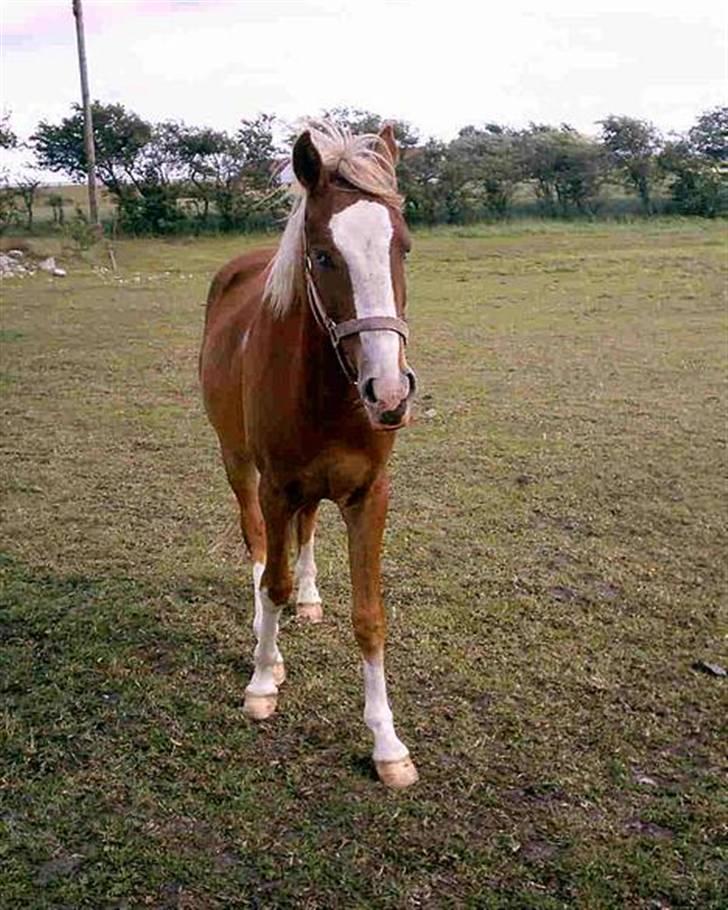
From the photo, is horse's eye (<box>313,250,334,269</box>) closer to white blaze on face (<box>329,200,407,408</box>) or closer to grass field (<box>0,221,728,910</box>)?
A: white blaze on face (<box>329,200,407,408</box>)

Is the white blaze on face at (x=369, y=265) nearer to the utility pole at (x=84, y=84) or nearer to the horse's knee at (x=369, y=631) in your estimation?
the horse's knee at (x=369, y=631)

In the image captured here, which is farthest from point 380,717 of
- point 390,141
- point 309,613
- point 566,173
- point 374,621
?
point 566,173

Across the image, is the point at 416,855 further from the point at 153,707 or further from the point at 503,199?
the point at 503,199

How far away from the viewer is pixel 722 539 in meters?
4.77

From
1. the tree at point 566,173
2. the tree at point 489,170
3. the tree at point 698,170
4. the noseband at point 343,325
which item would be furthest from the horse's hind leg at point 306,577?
the tree at point 698,170

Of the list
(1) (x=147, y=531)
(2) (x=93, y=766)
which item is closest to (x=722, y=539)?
(1) (x=147, y=531)

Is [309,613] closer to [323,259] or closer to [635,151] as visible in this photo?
[323,259]

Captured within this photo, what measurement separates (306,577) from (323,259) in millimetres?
1791

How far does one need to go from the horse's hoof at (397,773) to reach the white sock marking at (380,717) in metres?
0.01

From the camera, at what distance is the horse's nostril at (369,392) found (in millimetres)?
2264

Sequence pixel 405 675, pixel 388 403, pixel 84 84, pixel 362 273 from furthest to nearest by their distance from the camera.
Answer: pixel 84 84 < pixel 405 675 < pixel 362 273 < pixel 388 403

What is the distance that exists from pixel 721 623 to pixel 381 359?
230 centimetres

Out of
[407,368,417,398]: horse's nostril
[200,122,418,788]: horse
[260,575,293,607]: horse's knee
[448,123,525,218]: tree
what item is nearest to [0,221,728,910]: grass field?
[200,122,418,788]: horse

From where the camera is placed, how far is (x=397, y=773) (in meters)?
2.79
